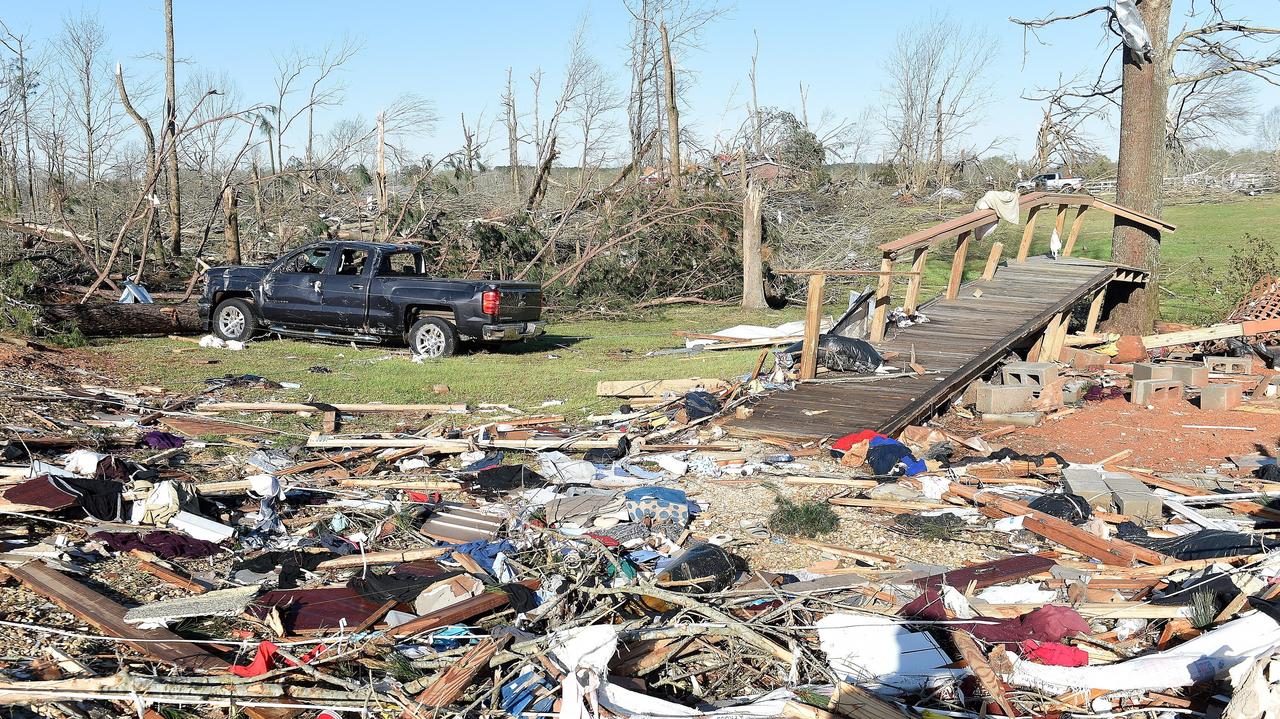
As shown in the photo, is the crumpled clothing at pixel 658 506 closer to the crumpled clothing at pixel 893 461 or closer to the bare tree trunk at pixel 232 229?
the crumpled clothing at pixel 893 461

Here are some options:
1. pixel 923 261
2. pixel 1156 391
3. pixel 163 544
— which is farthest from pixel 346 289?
pixel 1156 391

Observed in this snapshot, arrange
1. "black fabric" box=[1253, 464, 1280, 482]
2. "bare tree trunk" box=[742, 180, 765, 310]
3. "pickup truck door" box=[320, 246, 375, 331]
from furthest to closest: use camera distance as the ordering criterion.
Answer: "bare tree trunk" box=[742, 180, 765, 310] → "pickup truck door" box=[320, 246, 375, 331] → "black fabric" box=[1253, 464, 1280, 482]

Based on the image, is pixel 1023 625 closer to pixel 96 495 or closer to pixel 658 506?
pixel 658 506

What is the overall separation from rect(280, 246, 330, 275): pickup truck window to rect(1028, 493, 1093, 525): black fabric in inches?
467

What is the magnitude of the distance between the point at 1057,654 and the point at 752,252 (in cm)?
1733

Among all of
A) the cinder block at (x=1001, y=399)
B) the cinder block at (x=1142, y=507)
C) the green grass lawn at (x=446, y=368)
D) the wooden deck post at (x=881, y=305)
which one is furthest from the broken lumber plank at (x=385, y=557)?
the wooden deck post at (x=881, y=305)

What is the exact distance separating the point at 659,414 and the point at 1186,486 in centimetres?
479

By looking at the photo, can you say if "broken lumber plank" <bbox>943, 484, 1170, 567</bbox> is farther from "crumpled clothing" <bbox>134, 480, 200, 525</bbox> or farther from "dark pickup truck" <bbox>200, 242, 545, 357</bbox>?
"dark pickup truck" <bbox>200, 242, 545, 357</bbox>

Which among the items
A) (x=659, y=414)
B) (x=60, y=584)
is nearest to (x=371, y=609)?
(x=60, y=584)

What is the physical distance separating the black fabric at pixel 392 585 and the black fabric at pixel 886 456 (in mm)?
3863

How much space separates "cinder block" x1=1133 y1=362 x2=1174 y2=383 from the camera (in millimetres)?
12016

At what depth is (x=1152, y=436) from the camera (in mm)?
10492

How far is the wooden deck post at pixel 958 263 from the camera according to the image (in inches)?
561

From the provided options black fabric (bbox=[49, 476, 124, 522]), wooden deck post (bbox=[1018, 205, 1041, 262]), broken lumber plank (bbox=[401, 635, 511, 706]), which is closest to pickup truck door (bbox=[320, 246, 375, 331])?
black fabric (bbox=[49, 476, 124, 522])
